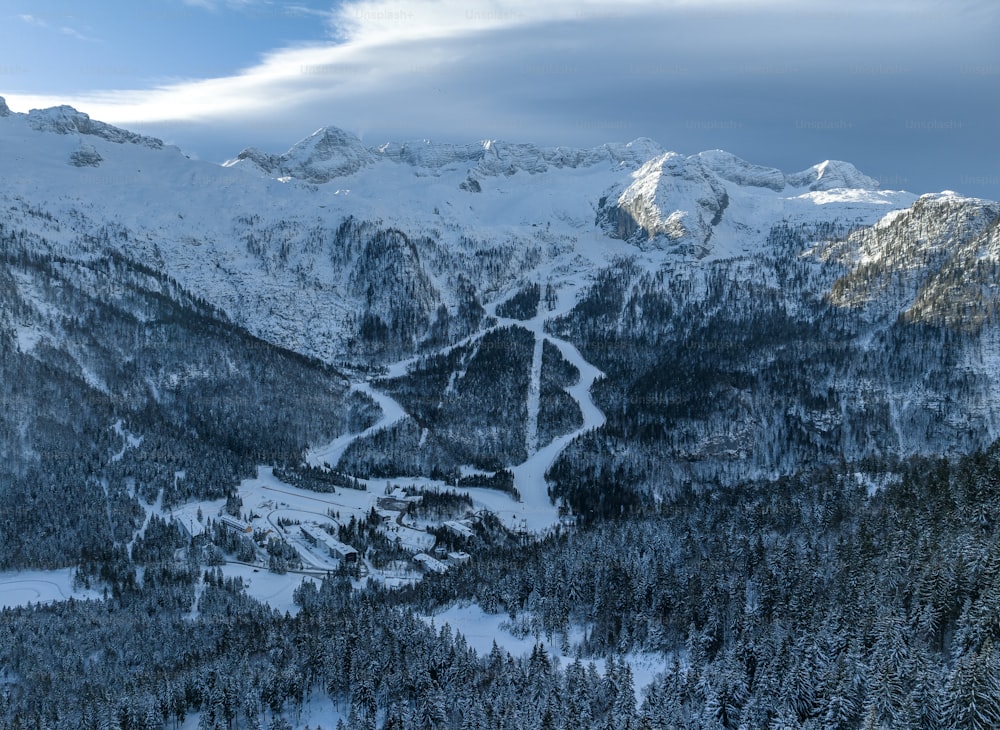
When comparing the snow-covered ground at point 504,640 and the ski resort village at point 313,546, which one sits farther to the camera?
the ski resort village at point 313,546

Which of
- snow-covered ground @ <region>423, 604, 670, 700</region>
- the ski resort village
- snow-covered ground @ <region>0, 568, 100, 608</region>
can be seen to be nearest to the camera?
snow-covered ground @ <region>423, 604, 670, 700</region>

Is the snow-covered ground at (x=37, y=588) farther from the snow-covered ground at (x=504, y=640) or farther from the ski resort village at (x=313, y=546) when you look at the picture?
the snow-covered ground at (x=504, y=640)

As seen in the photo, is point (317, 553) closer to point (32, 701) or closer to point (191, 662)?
point (191, 662)

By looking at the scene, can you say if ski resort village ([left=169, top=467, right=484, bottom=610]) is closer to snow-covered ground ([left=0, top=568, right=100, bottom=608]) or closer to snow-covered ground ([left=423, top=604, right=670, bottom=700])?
snow-covered ground ([left=0, top=568, right=100, bottom=608])

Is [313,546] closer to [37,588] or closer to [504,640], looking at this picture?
[37,588]

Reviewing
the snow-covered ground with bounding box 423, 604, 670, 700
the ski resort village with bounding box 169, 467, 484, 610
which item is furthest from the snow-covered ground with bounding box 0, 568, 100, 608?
the snow-covered ground with bounding box 423, 604, 670, 700

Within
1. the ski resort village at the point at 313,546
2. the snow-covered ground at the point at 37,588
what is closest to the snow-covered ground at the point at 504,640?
the ski resort village at the point at 313,546

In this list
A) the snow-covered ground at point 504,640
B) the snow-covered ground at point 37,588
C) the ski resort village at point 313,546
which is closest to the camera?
the snow-covered ground at point 504,640

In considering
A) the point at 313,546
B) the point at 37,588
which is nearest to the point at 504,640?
the point at 313,546

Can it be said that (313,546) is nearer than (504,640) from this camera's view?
No

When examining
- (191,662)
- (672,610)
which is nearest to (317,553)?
(191,662)

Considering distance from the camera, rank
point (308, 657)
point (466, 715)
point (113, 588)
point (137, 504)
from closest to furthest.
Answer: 1. point (466, 715)
2. point (308, 657)
3. point (113, 588)
4. point (137, 504)
